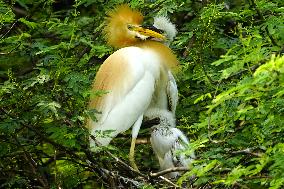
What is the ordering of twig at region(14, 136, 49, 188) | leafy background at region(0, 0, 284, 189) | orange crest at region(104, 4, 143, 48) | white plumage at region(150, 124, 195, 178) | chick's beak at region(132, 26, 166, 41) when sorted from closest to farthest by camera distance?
leafy background at region(0, 0, 284, 189)
twig at region(14, 136, 49, 188)
white plumage at region(150, 124, 195, 178)
chick's beak at region(132, 26, 166, 41)
orange crest at region(104, 4, 143, 48)

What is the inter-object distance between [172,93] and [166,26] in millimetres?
342

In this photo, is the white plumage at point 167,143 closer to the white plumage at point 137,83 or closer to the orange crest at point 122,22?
the white plumage at point 137,83

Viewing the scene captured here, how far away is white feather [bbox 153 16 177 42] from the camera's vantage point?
362 centimetres

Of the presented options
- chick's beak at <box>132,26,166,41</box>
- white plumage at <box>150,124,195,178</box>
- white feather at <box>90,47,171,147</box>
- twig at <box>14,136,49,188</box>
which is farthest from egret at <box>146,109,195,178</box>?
twig at <box>14,136,49,188</box>

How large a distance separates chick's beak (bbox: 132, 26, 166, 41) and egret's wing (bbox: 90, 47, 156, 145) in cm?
10

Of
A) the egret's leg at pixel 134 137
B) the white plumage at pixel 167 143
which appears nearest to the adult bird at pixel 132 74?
the egret's leg at pixel 134 137

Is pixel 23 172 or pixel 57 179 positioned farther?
pixel 23 172

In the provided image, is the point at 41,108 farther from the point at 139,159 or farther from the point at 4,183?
the point at 139,159

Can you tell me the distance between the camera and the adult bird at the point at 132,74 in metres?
3.59

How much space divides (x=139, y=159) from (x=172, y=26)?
94 centimetres

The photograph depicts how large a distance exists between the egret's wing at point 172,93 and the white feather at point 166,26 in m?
0.21

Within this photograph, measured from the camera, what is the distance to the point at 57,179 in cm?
322

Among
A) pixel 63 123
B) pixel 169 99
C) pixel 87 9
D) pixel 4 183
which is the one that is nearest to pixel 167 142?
pixel 169 99

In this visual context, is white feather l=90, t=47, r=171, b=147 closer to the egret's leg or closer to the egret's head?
the egret's leg
